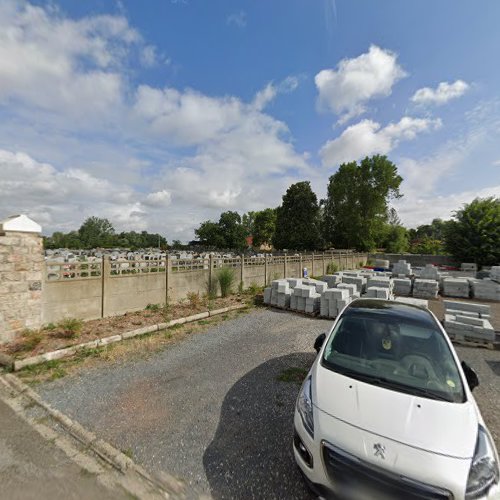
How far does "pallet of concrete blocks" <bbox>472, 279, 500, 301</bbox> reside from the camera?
12072 millimetres

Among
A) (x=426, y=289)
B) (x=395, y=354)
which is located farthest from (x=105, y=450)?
(x=426, y=289)

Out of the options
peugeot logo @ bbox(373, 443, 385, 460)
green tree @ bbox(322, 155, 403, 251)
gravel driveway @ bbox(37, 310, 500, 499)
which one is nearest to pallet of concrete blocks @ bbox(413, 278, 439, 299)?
gravel driveway @ bbox(37, 310, 500, 499)

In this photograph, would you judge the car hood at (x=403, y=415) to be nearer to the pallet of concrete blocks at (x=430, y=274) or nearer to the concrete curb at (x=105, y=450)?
the concrete curb at (x=105, y=450)

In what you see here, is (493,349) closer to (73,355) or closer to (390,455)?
(390,455)

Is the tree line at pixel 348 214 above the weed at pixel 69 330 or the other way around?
above

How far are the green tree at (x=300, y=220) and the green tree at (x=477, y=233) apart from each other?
54.4 feet

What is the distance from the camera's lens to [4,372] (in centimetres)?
423

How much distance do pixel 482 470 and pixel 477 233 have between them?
25.8 meters

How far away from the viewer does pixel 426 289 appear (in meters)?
12.5

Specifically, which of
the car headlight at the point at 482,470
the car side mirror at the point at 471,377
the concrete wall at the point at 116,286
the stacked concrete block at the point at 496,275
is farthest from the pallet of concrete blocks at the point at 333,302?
the stacked concrete block at the point at 496,275

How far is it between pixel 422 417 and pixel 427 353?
977 mm

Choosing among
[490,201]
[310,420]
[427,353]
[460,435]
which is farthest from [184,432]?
[490,201]

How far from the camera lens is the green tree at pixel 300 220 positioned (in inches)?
1423

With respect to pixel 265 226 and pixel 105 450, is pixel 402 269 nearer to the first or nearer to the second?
pixel 105 450
